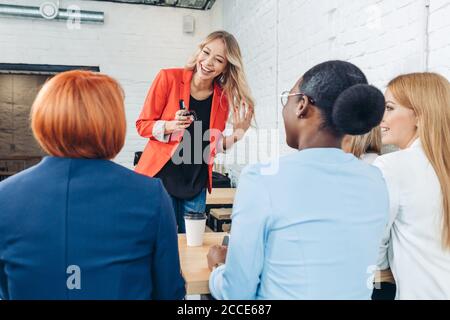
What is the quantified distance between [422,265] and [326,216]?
51 centimetres

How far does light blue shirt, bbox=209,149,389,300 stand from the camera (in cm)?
83

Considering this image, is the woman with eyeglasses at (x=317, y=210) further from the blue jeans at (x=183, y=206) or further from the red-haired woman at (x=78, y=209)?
the blue jeans at (x=183, y=206)

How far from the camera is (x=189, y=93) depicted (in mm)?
1970

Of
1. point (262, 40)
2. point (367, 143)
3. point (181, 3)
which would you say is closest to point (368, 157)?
point (367, 143)

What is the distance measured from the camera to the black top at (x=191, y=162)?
6.31ft

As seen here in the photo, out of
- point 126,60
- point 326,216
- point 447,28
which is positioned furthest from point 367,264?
point 126,60

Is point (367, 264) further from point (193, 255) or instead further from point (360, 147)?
point (360, 147)

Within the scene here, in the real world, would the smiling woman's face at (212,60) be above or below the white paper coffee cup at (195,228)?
above

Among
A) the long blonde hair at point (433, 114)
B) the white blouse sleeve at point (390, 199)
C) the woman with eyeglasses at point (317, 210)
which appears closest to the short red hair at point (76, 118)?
the woman with eyeglasses at point (317, 210)

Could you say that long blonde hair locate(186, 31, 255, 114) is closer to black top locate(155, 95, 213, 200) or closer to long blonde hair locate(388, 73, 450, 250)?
black top locate(155, 95, 213, 200)

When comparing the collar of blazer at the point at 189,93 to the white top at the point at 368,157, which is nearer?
the white top at the point at 368,157

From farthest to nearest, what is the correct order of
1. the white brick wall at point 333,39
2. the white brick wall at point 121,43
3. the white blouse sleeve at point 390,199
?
1. the white brick wall at point 121,43
2. the white brick wall at point 333,39
3. the white blouse sleeve at point 390,199

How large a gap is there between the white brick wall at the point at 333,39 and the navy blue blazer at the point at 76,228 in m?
1.19

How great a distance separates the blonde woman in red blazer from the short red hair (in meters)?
0.98
